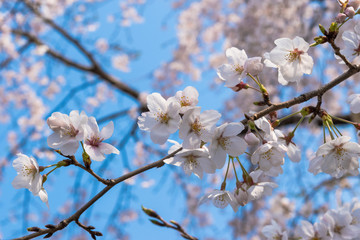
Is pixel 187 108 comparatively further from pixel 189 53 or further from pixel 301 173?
pixel 189 53

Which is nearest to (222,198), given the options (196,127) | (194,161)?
(194,161)

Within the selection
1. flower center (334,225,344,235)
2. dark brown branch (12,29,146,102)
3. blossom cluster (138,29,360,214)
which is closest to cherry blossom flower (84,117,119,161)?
blossom cluster (138,29,360,214)

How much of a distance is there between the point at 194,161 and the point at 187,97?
210 millimetres

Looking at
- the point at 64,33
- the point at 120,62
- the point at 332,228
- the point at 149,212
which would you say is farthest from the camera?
the point at 120,62

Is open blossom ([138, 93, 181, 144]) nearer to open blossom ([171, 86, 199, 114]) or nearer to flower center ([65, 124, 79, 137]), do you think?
open blossom ([171, 86, 199, 114])

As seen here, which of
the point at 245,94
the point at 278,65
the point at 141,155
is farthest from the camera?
the point at 141,155

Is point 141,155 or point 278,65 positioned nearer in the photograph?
point 278,65

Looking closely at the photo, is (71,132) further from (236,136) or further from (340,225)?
(340,225)

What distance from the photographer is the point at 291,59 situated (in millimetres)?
1191

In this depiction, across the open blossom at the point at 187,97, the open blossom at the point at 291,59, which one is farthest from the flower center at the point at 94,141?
the open blossom at the point at 291,59

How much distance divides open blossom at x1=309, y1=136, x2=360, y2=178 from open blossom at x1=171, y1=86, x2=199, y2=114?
443 millimetres

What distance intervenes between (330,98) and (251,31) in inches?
66.0

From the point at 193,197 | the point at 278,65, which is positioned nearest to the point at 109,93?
the point at 193,197

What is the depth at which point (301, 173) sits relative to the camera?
3.96m
